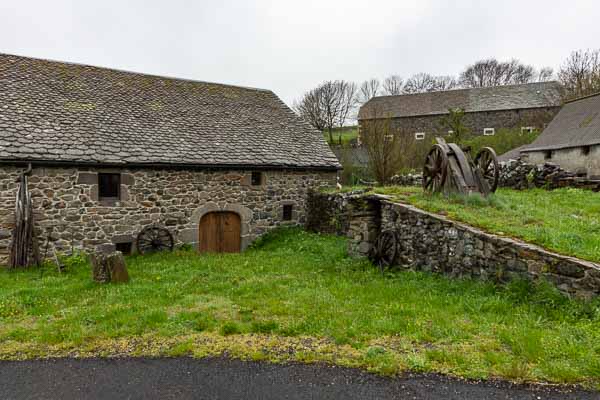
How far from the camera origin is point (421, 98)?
Answer: 42188 mm

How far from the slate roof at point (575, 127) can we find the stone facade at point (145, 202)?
13570mm

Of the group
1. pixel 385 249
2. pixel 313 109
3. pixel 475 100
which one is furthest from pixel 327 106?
pixel 385 249

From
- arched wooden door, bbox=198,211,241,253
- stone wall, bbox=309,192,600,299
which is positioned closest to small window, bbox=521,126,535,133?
arched wooden door, bbox=198,211,241,253

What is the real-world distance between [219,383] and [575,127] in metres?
22.9

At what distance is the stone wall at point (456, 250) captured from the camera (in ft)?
16.2

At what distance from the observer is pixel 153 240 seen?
11531 mm

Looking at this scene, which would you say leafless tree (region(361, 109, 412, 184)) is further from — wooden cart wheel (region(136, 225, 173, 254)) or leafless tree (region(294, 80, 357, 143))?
leafless tree (region(294, 80, 357, 143))

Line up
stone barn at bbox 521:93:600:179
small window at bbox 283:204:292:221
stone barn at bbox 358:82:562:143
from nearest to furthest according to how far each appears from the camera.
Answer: small window at bbox 283:204:292:221 → stone barn at bbox 521:93:600:179 → stone barn at bbox 358:82:562:143

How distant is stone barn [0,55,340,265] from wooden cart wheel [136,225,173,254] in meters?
0.22

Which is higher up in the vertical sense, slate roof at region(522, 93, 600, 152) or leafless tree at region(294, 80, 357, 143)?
leafless tree at region(294, 80, 357, 143)

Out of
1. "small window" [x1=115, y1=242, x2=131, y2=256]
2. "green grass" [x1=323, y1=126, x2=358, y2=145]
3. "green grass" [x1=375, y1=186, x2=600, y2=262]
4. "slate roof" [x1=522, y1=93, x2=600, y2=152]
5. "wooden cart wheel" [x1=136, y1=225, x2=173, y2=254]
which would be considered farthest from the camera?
"green grass" [x1=323, y1=126, x2=358, y2=145]

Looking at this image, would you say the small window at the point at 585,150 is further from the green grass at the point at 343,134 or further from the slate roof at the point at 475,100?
the green grass at the point at 343,134

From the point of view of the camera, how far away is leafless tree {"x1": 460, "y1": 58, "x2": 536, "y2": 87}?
53.2 meters

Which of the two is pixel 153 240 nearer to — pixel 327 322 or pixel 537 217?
pixel 327 322
